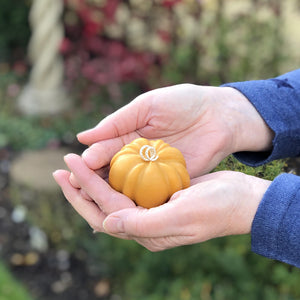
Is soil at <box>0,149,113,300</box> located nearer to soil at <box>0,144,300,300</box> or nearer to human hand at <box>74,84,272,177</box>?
soil at <box>0,144,300,300</box>

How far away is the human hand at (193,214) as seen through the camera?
5.10 ft

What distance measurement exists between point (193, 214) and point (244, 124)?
614 mm

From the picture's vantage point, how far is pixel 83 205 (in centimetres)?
177

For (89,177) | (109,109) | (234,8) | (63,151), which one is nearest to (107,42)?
(109,109)

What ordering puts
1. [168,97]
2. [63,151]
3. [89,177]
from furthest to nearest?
[63,151], [168,97], [89,177]

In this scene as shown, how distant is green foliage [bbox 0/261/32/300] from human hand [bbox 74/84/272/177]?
6.33 ft

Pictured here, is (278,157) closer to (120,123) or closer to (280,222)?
(280,222)

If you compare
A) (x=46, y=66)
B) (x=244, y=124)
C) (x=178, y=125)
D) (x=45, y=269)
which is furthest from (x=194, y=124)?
(x=46, y=66)

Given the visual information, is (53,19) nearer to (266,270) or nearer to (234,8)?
(234,8)

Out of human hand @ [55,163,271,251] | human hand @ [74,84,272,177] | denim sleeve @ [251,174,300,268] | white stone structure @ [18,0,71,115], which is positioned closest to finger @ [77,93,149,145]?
human hand @ [74,84,272,177]

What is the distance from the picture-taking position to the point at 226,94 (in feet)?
6.65

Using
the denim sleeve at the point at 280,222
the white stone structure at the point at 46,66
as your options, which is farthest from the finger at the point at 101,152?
the white stone structure at the point at 46,66

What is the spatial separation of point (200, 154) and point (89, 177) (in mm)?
533

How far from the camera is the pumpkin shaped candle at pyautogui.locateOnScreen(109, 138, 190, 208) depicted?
5.99ft
